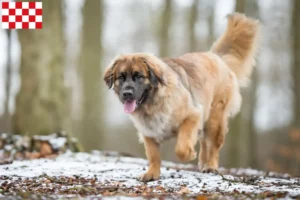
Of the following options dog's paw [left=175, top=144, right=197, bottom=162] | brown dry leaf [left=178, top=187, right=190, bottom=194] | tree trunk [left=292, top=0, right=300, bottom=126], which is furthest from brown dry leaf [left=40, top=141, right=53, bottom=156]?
Answer: tree trunk [left=292, top=0, right=300, bottom=126]

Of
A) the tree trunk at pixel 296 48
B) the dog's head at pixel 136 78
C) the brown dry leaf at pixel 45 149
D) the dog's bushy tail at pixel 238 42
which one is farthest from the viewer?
the tree trunk at pixel 296 48

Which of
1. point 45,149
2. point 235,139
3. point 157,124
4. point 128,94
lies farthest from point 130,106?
point 235,139

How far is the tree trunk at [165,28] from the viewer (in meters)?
19.0

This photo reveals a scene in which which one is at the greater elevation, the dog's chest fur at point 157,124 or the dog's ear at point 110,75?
the dog's ear at point 110,75

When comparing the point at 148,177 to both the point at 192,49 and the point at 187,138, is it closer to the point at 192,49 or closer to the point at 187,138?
the point at 187,138

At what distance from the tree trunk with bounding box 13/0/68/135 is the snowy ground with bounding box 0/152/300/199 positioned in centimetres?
211

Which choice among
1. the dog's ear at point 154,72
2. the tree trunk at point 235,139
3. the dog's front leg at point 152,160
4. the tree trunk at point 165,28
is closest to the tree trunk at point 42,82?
the dog's front leg at point 152,160

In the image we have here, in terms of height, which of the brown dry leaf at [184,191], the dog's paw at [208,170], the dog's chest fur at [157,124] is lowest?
the dog's paw at [208,170]

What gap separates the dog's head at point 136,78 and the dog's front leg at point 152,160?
0.67 meters

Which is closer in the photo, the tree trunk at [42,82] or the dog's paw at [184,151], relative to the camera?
the dog's paw at [184,151]

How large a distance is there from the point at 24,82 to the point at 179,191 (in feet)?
18.5

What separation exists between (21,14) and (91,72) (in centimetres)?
819

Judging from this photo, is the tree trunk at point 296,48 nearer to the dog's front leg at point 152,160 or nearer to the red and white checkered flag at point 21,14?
the red and white checkered flag at point 21,14

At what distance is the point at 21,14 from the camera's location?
33.0 feet
